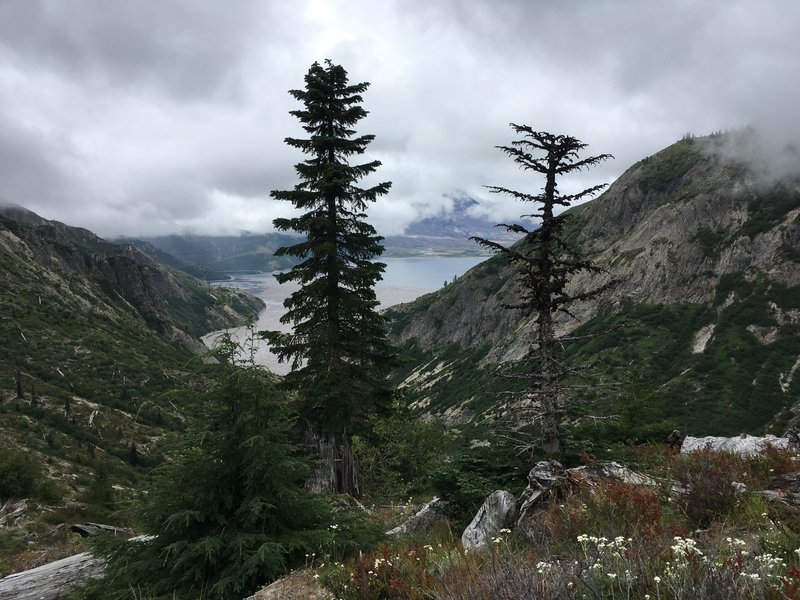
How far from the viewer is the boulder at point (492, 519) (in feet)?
24.7

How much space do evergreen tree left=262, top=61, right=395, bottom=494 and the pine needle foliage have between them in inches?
305

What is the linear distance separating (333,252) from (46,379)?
155226 mm

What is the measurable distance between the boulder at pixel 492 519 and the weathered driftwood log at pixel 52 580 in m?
6.23

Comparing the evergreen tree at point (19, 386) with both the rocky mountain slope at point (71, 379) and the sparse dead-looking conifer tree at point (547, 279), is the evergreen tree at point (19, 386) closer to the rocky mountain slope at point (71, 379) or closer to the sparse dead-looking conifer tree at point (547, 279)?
the rocky mountain slope at point (71, 379)

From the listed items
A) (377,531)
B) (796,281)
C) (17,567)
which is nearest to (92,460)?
(17,567)

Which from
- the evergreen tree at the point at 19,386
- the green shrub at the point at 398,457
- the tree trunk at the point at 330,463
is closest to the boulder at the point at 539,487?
the green shrub at the point at 398,457

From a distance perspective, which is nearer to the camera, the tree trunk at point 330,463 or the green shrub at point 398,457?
the tree trunk at point 330,463

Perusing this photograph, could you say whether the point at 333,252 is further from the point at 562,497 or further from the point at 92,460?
the point at 92,460

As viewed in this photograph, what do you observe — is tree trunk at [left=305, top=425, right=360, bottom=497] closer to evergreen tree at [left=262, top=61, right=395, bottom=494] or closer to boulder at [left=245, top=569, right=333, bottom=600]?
evergreen tree at [left=262, top=61, right=395, bottom=494]

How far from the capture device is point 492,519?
7.93 meters

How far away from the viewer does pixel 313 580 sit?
20.0 feet

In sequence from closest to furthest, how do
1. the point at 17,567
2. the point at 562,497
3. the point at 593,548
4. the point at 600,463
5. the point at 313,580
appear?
the point at 593,548
the point at 313,580
the point at 562,497
the point at 600,463
the point at 17,567

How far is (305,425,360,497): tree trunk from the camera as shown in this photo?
16344mm

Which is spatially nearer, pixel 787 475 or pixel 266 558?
pixel 266 558
